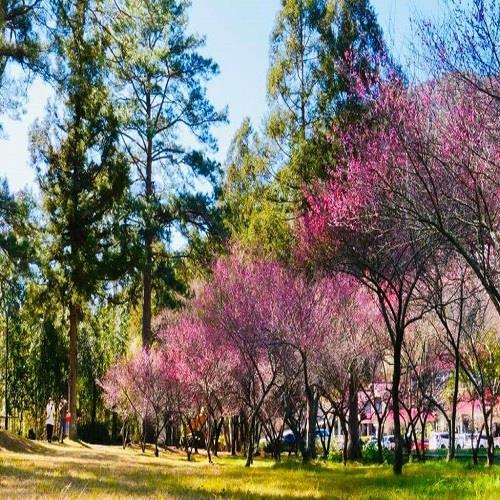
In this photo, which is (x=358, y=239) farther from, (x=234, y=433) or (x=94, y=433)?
(x=94, y=433)

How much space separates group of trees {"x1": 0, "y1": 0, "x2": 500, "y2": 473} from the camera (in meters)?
11.2

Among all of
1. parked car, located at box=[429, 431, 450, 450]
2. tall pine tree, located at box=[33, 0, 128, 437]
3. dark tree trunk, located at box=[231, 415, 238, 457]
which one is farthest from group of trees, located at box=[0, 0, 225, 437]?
parked car, located at box=[429, 431, 450, 450]

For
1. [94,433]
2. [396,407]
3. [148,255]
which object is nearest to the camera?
[396,407]

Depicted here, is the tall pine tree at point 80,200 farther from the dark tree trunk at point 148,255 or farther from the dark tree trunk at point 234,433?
the dark tree trunk at point 234,433

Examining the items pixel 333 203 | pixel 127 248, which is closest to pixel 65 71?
pixel 333 203

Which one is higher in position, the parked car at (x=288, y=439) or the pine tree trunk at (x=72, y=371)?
the pine tree trunk at (x=72, y=371)

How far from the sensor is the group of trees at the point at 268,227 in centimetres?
1116

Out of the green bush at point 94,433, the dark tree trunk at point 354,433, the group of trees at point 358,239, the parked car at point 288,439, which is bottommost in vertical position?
the parked car at point 288,439

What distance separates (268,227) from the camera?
2231cm

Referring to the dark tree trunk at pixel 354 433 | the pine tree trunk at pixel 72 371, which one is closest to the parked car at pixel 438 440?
the dark tree trunk at pixel 354 433

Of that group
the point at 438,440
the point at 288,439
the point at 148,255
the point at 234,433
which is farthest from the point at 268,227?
the point at 438,440

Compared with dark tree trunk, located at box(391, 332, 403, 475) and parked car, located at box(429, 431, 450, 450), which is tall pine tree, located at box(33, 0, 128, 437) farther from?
parked car, located at box(429, 431, 450, 450)

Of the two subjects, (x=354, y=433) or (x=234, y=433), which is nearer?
(x=354, y=433)

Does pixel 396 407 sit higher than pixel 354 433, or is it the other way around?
pixel 396 407
